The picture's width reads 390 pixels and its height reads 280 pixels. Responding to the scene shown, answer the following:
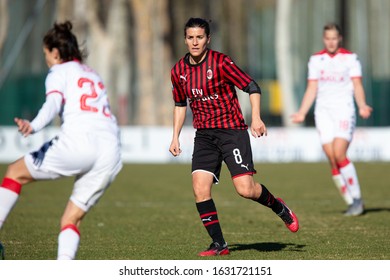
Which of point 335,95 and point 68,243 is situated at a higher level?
point 335,95

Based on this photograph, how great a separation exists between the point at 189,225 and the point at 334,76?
2754mm

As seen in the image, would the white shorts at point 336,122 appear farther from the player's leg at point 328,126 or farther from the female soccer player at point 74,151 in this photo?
the female soccer player at point 74,151

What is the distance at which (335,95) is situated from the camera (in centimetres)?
1310

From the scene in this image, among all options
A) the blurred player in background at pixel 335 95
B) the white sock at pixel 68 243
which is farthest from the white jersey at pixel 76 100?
the blurred player in background at pixel 335 95

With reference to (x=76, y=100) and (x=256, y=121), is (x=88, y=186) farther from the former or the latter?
(x=256, y=121)

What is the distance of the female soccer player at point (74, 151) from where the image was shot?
301 inches

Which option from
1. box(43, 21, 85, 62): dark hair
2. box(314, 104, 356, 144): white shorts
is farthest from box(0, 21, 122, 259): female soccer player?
box(314, 104, 356, 144): white shorts

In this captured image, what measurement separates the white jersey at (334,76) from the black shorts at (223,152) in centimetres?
391

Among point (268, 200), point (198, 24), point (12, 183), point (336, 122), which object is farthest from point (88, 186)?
point (336, 122)

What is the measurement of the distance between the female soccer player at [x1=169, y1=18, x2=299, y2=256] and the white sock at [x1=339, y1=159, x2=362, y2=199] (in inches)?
154

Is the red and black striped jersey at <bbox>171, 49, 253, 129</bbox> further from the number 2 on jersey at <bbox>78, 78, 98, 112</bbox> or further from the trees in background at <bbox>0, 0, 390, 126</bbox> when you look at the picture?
the trees in background at <bbox>0, 0, 390, 126</bbox>

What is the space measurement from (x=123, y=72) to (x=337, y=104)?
37364 millimetres

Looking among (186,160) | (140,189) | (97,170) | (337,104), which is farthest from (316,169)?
(97,170)
